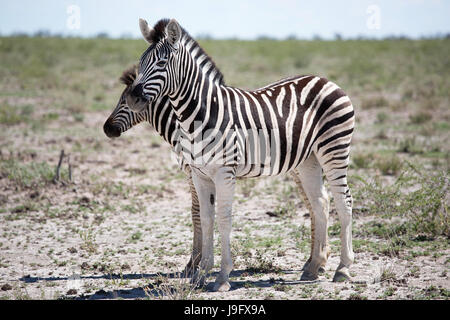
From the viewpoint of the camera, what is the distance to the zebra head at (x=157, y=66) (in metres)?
5.13

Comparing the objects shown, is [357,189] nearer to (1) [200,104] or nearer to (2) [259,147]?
(2) [259,147]

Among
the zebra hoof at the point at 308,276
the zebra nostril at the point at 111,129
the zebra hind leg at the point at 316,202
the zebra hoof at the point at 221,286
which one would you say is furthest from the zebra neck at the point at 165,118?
the zebra hoof at the point at 308,276

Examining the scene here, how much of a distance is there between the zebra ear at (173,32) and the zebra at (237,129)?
0.4 inches

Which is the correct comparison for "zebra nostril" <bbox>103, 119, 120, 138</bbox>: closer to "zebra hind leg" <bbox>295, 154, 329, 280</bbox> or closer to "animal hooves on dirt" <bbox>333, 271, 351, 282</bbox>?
"zebra hind leg" <bbox>295, 154, 329, 280</bbox>

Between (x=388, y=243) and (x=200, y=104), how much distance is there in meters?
3.52

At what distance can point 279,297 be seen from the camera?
5.44 metres

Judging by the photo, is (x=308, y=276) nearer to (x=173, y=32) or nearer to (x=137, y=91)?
(x=137, y=91)

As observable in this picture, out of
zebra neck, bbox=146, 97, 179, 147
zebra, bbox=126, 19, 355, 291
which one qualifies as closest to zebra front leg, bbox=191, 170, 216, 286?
zebra, bbox=126, 19, 355, 291

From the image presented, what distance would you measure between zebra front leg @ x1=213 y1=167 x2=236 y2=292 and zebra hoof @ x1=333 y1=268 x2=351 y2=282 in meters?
1.29

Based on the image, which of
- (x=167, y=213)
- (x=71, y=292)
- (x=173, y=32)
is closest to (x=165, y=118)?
(x=173, y=32)

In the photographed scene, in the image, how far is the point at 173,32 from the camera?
5.24 metres

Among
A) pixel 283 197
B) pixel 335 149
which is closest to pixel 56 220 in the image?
pixel 283 197

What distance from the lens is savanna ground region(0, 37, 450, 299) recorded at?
590 cm

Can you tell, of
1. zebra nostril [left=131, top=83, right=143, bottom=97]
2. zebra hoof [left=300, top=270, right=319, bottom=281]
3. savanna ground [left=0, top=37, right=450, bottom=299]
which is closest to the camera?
zebra nostril [left=131, top=83, right=143, bottom=97]
